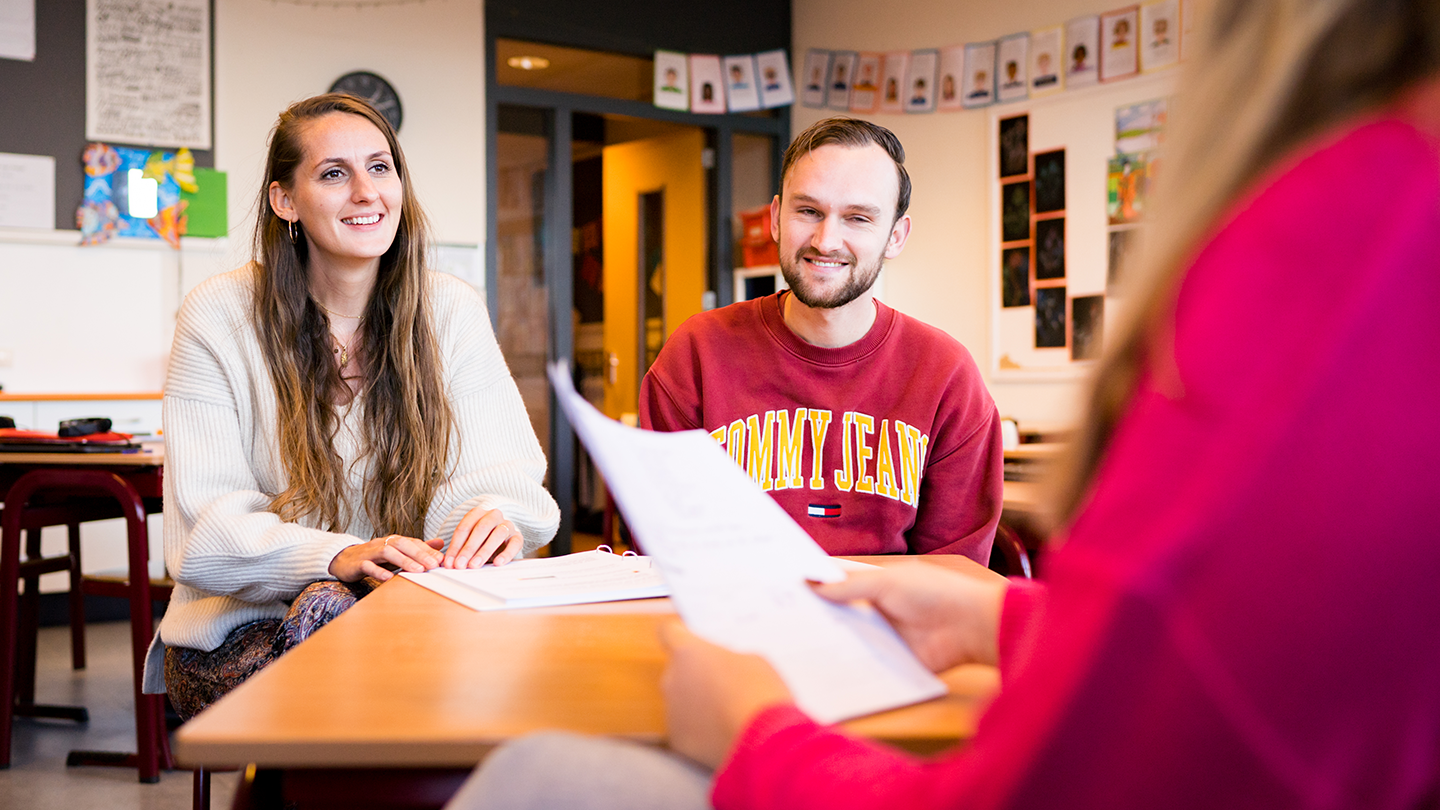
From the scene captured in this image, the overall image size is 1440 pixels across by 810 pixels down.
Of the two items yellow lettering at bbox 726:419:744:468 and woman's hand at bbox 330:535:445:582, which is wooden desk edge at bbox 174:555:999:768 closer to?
woman's hand at bbox 330:535:445:582

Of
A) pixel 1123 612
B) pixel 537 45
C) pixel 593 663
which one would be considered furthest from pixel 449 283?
pixel 537 45

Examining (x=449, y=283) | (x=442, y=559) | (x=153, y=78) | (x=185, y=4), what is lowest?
(x=442, y=559)

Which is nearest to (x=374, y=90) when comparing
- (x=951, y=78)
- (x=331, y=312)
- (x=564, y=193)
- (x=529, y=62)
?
(x=529, y=62)

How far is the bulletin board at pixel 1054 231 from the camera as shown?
454 centimetres

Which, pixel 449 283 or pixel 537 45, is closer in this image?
pixel 449 283

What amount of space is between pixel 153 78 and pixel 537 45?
1.76m

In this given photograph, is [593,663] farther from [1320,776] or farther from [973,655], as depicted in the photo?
[1320,776]

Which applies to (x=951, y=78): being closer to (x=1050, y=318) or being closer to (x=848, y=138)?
(x=1050, y=318)

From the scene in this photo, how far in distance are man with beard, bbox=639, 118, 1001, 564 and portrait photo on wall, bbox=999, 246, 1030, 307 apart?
3065 millimetres

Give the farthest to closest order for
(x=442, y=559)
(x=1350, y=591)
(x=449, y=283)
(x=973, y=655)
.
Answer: (x=449, y=283)
(x=442, y=559)
(x=973, y=655)
(x=1350, y=591)

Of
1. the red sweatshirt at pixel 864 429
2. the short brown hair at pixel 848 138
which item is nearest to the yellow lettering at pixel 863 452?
the red sweatshirt at pixel 864 429

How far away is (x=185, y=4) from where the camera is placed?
4.43 meters

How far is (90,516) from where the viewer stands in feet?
8.95

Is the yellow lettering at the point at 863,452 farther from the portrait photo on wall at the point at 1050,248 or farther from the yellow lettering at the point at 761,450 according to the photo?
the portrait photo on wall at the point at 1050,248
